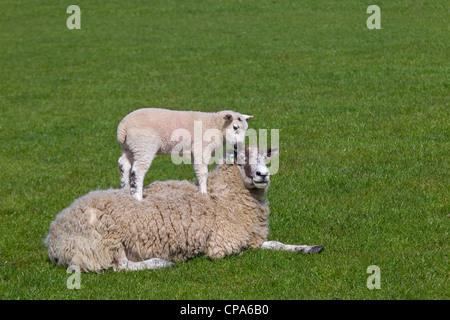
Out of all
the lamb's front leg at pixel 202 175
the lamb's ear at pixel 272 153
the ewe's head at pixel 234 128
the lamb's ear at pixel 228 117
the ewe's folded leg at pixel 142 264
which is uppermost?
the lamb's ear at pixel 228 117

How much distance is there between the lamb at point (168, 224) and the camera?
707 cm

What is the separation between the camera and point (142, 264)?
23.2 feet

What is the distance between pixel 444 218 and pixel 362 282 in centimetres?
248

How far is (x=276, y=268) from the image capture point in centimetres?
697

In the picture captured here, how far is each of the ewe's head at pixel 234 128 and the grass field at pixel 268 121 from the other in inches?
49.2

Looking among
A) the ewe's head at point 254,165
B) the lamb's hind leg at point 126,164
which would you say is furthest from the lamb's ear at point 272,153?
the lamb's hind leg at point 126,164

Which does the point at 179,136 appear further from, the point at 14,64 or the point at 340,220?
the point at 14,64

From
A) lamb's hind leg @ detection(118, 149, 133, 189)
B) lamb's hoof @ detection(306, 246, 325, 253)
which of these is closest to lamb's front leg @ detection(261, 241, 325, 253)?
lamb's hoof @ detection(306, 246, 325, 253)

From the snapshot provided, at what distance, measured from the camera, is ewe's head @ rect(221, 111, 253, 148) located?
779 centimetres

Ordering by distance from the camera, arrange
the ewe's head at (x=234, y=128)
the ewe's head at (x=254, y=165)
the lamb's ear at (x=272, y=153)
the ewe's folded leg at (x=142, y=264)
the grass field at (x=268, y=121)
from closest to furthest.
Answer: the grass field at (x=268, y=121), the ewe's folded leg at (x=142, y=264), the ewe's head at (x=254, y=165), the lamb's ear at (x=272, y=153), the ewe's head at (x=234, y=128)

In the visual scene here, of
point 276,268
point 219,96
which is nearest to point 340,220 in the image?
point 276,268

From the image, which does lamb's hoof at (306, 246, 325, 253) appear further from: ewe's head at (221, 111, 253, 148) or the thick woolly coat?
ewe's head at (221, 111, 253, 148)

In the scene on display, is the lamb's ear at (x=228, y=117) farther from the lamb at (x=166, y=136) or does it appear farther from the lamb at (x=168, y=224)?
the lamb at (x=168, y=224)

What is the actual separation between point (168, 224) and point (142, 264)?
545mm
